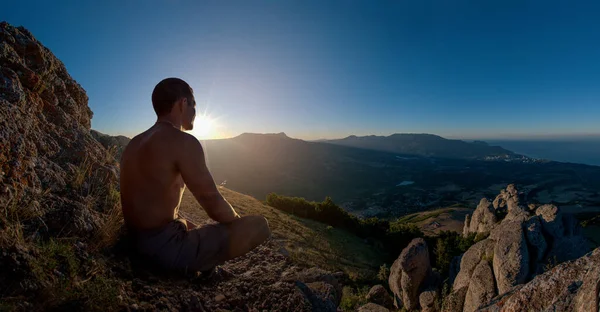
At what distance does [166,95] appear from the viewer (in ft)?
13.0

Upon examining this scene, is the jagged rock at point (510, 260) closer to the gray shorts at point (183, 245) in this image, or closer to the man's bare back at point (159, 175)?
the gray shorts at point (183, 245)

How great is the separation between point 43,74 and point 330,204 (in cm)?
3890

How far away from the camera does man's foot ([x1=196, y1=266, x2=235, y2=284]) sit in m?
4.19

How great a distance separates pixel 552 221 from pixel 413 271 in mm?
11770

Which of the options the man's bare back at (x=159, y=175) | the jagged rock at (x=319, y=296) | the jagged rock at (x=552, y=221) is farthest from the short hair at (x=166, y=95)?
the jagged rock at (x=552, y=221)

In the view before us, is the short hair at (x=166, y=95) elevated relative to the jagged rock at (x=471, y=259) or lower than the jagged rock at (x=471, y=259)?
elevated

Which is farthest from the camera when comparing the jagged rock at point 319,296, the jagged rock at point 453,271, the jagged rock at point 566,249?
the jagged rock at point 453,271

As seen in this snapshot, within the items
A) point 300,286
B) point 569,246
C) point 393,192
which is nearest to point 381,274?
point 569,246

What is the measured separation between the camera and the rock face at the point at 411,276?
16.4 metres

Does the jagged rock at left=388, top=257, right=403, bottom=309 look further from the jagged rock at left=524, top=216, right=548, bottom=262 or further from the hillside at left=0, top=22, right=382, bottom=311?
the hillside at left=0, top=22, right=382, bottom=311

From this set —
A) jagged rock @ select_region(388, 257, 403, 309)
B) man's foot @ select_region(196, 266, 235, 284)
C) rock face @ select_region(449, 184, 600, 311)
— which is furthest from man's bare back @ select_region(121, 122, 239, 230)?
jagged rock @ select_region(388, 257, 403, 309)

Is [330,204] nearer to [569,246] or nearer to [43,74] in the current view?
[569,246]

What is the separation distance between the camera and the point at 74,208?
3.82 metres

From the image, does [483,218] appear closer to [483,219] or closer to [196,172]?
[483,219]
